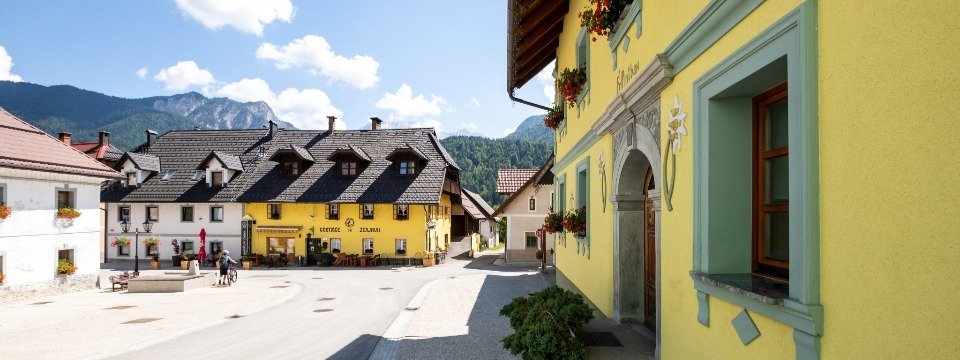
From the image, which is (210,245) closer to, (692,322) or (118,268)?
(118,268)

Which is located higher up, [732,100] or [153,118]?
[153,118]

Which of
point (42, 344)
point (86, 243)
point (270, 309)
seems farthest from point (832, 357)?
point (86, 243)

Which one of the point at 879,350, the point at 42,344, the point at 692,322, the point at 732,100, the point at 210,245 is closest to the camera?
the point at 879,350

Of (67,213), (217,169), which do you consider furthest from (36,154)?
(217,169)

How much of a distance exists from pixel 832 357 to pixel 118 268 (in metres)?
34.2

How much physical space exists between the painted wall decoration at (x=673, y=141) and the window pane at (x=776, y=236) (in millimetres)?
1022

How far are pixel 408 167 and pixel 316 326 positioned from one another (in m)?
19.7

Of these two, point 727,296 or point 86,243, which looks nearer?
point 727,296

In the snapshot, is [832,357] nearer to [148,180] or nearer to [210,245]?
[210,245]

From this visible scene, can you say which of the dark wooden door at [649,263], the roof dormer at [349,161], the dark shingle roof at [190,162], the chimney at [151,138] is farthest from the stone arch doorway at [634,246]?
the chimney at [151,138]

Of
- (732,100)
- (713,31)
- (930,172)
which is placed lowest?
(930,172)

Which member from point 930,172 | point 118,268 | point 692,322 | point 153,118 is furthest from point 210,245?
point 153,118

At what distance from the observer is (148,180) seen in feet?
108

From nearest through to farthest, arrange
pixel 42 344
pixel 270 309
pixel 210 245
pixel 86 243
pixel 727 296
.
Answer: pixel 727 296
pixel 42 344
pixel 270 309
pixel 86 243
pixel 210 245
